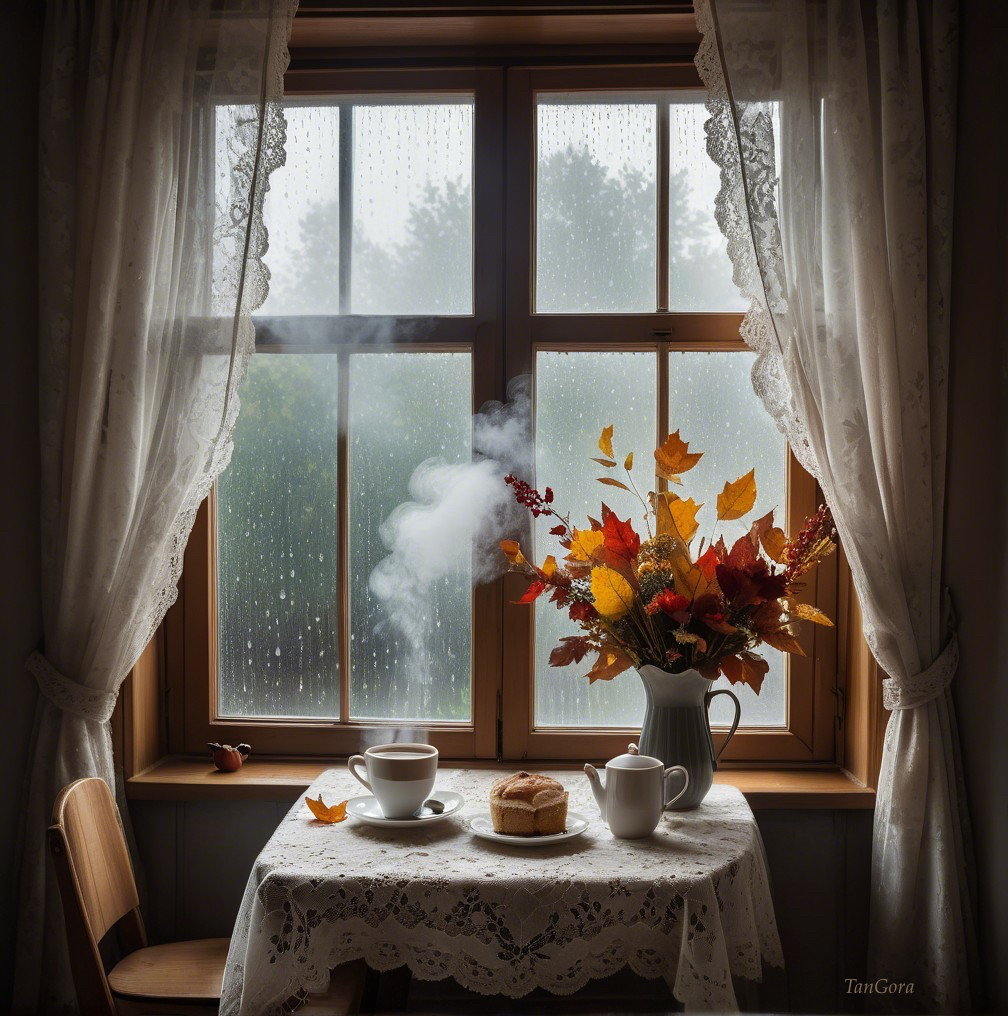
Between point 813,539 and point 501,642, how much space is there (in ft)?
2.42

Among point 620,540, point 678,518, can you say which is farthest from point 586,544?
point 678,518

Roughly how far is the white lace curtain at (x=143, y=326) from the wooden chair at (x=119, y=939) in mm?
196

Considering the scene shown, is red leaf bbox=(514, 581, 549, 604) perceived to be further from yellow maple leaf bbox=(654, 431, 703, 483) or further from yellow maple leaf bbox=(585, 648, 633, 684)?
yellow maple leaf bbox=(654, 431, 703, 483)

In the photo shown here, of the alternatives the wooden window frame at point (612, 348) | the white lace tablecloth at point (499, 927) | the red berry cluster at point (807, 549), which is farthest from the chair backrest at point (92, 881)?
the red berry cluster at point (807, 549)

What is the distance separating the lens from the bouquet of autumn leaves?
1.70 m

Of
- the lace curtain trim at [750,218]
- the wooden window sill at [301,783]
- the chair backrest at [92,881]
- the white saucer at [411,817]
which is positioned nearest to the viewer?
the chair backrest at [92,881]

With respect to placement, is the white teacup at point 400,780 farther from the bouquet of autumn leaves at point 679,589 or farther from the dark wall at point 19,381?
the dark wall at point 19,381

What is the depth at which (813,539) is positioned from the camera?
70.5 inches

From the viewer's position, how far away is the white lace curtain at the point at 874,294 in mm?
1854

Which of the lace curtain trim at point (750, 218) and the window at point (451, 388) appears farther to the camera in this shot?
the window at point (451, 388)

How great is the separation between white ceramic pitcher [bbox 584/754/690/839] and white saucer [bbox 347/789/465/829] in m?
0.28

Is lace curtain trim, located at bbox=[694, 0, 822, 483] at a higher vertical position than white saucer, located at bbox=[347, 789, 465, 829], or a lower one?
higher

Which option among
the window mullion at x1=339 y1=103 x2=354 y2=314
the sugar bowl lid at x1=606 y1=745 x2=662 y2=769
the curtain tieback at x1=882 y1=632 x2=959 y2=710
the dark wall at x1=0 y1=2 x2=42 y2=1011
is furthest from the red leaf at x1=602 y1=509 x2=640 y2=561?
the dark wall at x1=0 y1=2 x2=42 y2=1011

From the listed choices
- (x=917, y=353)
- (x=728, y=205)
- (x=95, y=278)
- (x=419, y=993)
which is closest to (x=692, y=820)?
(x=419, y=993)
